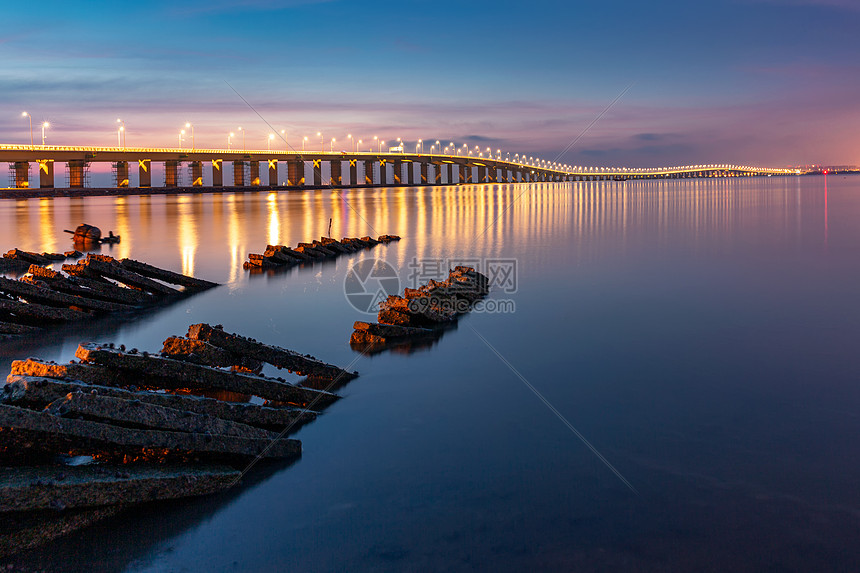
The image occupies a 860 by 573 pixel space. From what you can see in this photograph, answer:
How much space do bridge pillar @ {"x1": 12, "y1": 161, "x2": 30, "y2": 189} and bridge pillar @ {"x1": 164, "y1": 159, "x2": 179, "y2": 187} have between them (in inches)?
907

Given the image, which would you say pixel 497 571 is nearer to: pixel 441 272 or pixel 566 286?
pixel 566 286

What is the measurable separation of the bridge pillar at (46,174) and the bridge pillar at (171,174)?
20.6 meters

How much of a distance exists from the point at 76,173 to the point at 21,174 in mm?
7554

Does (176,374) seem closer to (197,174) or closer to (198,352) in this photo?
(198,352)

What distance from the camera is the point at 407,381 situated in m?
8.66

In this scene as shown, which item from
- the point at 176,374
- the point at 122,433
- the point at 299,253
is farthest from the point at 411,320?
the point at 299,253

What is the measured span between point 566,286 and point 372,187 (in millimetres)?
140574

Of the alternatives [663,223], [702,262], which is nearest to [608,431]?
[702,262]

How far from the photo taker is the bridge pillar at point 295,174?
143875 mm

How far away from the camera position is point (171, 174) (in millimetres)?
122625

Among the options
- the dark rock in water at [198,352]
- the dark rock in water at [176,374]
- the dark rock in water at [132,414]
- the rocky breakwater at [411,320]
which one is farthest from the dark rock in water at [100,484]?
the rocky breakwater at [411,320]

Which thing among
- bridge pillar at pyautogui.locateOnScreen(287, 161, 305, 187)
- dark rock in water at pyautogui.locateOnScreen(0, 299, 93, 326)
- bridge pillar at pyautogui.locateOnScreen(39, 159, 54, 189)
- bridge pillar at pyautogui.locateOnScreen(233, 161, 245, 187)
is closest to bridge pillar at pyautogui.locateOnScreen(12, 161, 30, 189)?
bridge pillar at pyautogui.locateOnScreen(39, 159, 54, 189)

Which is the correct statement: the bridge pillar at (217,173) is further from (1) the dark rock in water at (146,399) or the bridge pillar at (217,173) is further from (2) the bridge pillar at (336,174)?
(1) the dark rock in water at (146,399)

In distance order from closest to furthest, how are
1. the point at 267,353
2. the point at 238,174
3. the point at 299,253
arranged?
the point at 267,353, the point at 299,253, the point at 238,174
